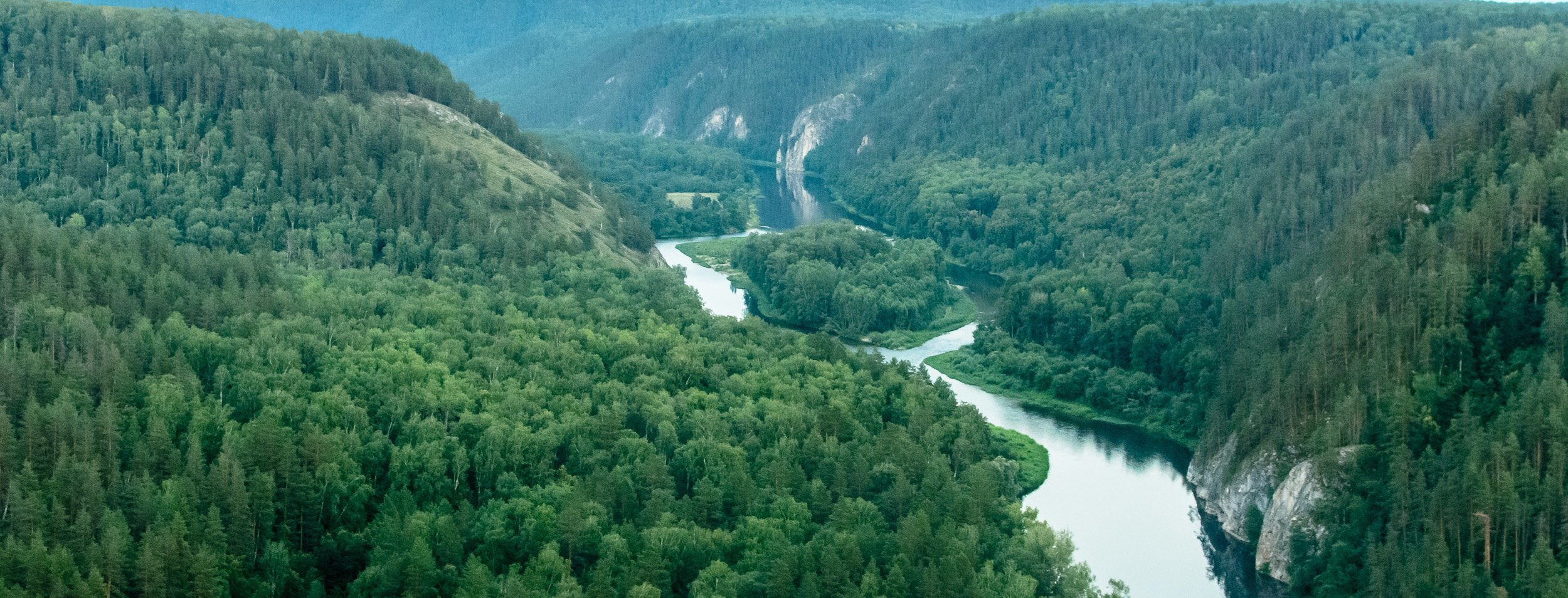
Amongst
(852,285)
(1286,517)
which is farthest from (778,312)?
(1286,517)

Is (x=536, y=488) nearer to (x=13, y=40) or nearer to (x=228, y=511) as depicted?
(x=228, y=511)

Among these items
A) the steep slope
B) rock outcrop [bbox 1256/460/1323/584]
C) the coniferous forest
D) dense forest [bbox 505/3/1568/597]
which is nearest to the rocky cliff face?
rock outcrop [bbox 1256/460/1323/584]

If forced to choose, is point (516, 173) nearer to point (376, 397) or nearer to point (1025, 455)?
point (1025, 455)

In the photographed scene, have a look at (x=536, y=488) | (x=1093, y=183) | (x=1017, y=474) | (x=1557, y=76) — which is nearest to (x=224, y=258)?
(x=536, y=488)

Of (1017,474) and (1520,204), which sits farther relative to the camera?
(1017,474)

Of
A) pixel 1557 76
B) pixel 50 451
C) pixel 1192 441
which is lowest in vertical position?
pixel 1192 441

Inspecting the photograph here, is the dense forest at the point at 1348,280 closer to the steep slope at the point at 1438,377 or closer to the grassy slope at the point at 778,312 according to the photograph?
the steep slope at the point at 1438,377
